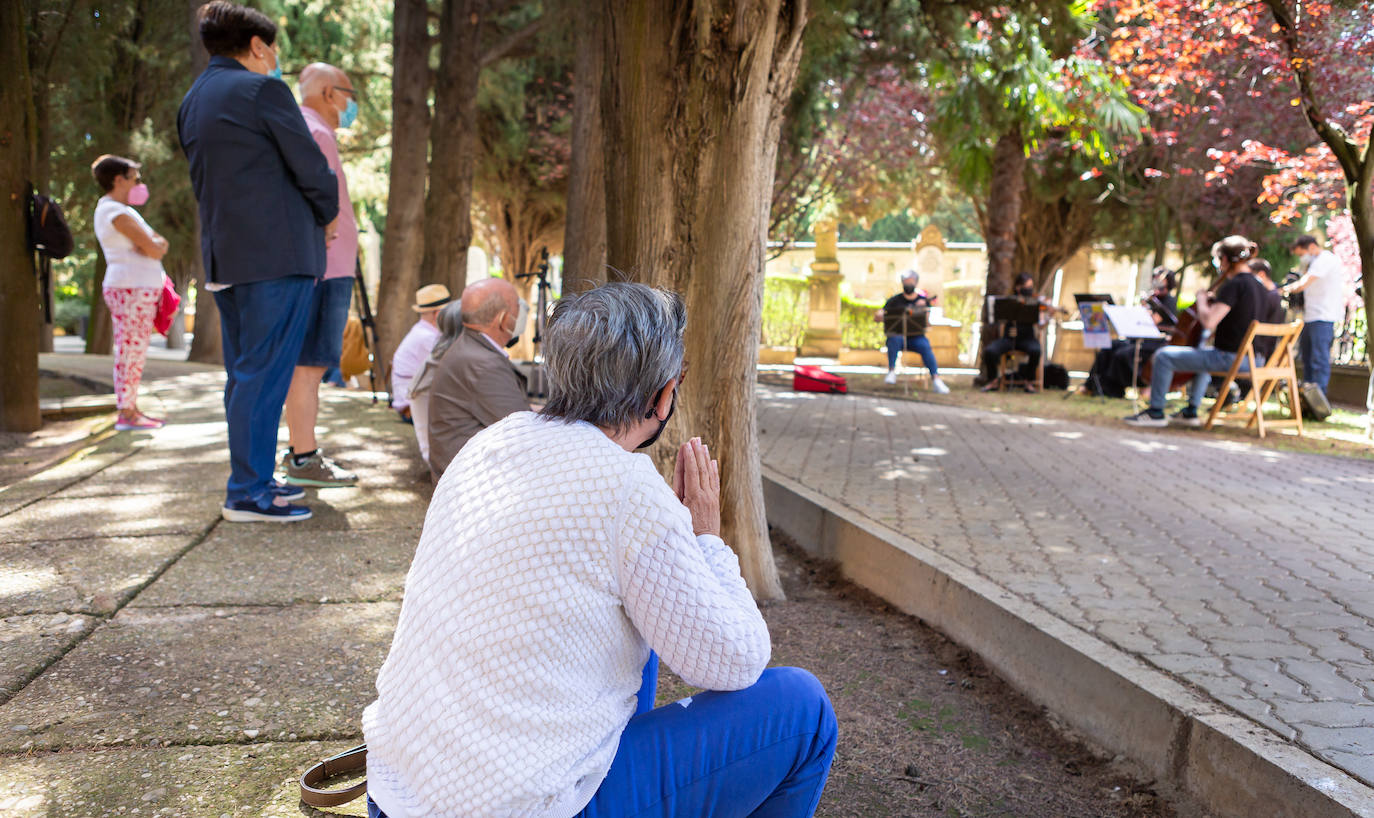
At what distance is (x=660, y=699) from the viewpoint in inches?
133

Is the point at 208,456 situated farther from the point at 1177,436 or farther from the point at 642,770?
the point at 1177,436

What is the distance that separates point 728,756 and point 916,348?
13.7 metres

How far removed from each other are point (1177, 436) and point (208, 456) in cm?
835

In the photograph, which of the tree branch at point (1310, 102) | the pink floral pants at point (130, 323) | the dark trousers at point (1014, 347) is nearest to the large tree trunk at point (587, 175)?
the pink floral pants at point (130, 323)

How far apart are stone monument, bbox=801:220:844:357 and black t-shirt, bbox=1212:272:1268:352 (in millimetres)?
11758

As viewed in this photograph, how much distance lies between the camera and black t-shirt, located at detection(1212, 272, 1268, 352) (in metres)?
9.63

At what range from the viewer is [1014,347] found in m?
14.9

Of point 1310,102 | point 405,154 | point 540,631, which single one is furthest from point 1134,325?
point 540,631

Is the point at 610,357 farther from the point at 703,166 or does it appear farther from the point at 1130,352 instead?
the point at 1130,352

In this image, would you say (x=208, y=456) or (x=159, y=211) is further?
(x=159, y=211)

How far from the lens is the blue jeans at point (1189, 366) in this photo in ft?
32.6

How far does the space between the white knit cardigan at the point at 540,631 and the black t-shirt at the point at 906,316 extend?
44.3 feet

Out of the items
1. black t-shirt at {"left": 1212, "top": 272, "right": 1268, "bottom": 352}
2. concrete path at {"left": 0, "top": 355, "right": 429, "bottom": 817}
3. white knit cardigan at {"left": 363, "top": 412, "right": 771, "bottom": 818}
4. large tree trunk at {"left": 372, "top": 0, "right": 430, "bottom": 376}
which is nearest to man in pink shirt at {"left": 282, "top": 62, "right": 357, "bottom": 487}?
concrete path at {"left": 0, "top": 355, "right": 429, "bottom": 817}

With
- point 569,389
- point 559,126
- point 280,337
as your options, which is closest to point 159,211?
point 559,126
